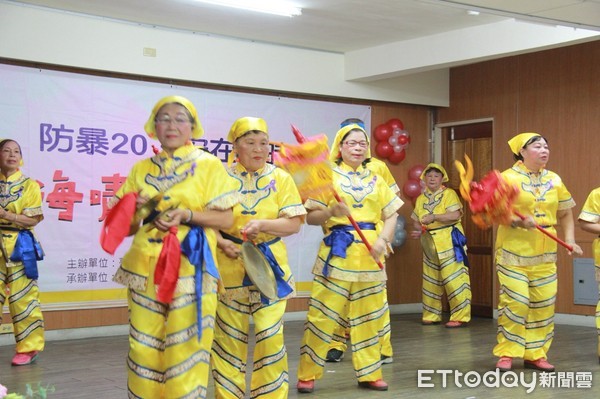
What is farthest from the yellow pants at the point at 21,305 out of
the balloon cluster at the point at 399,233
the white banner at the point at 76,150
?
the balloon cluster at the point at 399,233

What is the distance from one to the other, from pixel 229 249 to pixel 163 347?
2.17 ft

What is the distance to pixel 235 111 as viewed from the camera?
8641 mm

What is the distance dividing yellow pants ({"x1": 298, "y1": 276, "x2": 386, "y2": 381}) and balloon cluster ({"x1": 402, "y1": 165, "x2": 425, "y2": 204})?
4605 millimetres

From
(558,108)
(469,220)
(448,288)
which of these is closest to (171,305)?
(448,288)

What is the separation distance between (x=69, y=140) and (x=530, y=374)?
4.33 metres

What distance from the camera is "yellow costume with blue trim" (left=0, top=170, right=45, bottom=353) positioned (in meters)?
6.21

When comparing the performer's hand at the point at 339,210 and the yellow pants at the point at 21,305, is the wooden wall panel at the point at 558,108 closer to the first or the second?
the performer's hand at the point at 339,210

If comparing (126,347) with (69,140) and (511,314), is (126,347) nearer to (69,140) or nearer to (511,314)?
(69,140)

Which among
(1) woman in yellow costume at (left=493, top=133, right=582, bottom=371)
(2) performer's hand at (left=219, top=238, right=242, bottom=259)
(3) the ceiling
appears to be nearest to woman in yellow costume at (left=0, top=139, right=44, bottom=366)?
(3) the ceiling

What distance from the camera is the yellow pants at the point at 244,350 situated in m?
4.16

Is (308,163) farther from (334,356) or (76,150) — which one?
(76,150)

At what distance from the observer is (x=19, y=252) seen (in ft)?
20.3

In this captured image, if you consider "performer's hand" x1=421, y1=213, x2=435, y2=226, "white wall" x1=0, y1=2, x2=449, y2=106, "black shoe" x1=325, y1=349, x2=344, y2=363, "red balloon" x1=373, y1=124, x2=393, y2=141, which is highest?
"white wall" x1=0, y1=2, x2=449, y2=106

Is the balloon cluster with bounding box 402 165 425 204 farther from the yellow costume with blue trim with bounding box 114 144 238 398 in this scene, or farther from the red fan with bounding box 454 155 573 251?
the yellow costume with blue trim with bounding box 114 144 238 398
